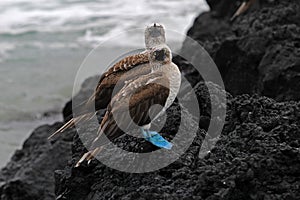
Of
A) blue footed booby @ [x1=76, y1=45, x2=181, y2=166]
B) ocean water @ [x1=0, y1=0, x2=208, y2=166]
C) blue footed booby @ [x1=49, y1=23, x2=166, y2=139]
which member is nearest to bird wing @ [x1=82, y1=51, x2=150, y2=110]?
blue footed booby @ [x1=49, y1=23, x2=166, y2=139]

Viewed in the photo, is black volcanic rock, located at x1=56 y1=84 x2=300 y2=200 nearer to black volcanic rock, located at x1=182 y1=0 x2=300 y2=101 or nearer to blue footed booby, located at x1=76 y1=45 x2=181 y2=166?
blue footed booby, located at x1=76 y1=45 x2=181 y2=166

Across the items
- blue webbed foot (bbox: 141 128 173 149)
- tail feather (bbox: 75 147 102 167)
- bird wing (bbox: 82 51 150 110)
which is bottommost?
tail feather (bbox: 75 147 102 167)

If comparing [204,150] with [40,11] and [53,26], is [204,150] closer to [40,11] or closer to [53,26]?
[53,26]

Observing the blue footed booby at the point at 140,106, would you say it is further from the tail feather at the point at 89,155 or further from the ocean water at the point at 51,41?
the ocean water at the point at 51,41

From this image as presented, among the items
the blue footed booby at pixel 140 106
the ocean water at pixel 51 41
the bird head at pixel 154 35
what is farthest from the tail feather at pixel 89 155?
the ocean water at pixel 51 41

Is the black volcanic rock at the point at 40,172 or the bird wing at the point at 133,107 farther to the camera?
the black volcanic rock at the point at 40,172

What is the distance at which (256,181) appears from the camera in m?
3.23

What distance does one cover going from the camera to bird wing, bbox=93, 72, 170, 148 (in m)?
3.66

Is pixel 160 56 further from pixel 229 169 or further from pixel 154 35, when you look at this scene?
pixel 229 169

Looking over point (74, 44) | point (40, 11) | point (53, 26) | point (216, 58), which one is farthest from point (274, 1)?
point (40, 11)

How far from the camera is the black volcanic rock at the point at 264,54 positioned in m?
5.68

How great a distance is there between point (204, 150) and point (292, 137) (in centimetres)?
53

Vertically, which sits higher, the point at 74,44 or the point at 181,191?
the point at 181,191

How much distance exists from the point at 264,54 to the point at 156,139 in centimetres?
281
